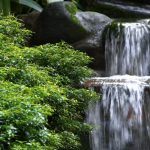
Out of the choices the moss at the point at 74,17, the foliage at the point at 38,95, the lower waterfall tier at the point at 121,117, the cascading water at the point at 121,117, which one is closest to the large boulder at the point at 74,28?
the moss at the point at 74,17

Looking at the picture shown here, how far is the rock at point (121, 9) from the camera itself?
1285 cm

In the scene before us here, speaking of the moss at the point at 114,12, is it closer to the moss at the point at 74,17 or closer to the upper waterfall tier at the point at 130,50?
the upper waterfall tier at the point at 130,50

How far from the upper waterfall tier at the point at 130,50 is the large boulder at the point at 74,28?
→ 404 millimetres

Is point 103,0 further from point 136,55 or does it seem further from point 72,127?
point 72,127

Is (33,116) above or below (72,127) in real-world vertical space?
above

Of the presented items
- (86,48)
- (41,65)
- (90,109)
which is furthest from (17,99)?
(86,48)

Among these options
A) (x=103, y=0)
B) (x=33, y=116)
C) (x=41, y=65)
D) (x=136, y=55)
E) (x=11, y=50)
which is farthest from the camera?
(x=103, y=0)

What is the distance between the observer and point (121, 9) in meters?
13.0

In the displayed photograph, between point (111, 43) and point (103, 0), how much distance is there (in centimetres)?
318

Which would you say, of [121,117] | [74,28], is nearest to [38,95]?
[121,117]

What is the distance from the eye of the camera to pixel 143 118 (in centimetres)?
802

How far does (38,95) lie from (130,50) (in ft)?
20.8

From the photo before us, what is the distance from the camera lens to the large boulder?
11.1 metres

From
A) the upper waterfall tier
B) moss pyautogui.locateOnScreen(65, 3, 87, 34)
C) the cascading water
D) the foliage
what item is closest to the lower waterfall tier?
the cascading water
